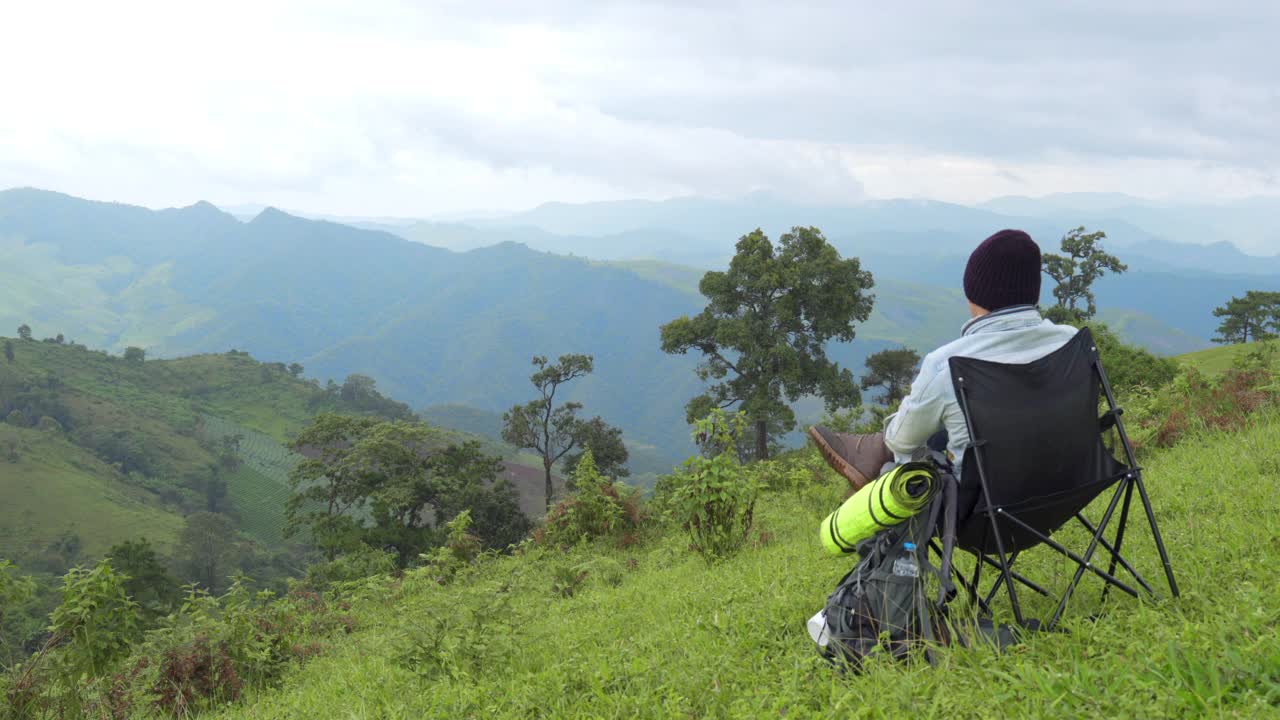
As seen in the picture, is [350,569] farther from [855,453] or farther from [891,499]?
[891,499]

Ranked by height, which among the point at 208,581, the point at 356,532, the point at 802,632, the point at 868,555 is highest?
the point at 868,555

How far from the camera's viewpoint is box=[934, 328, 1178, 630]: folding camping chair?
113 inches

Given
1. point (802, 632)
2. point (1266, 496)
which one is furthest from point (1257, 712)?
point (1266, 496)

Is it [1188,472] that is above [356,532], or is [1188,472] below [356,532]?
above

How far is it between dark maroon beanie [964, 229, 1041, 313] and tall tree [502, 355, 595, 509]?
1195 inches

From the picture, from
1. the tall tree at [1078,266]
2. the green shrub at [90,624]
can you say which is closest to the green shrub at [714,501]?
the green shrub at [90,624]

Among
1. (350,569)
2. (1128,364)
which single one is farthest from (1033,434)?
(350,569)

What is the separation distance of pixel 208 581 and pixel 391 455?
2741 cm

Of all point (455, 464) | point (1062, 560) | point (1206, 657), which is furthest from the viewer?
point (455, 464)

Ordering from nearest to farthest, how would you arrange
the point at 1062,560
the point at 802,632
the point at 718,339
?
the point at 802,632 < the point at 1062,560 < the point at 718,339

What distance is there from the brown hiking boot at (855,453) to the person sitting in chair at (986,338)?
12.8 inches

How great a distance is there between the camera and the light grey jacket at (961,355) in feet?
9.82

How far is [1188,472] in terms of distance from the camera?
568cm

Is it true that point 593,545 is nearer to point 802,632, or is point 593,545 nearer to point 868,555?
point 802,632
